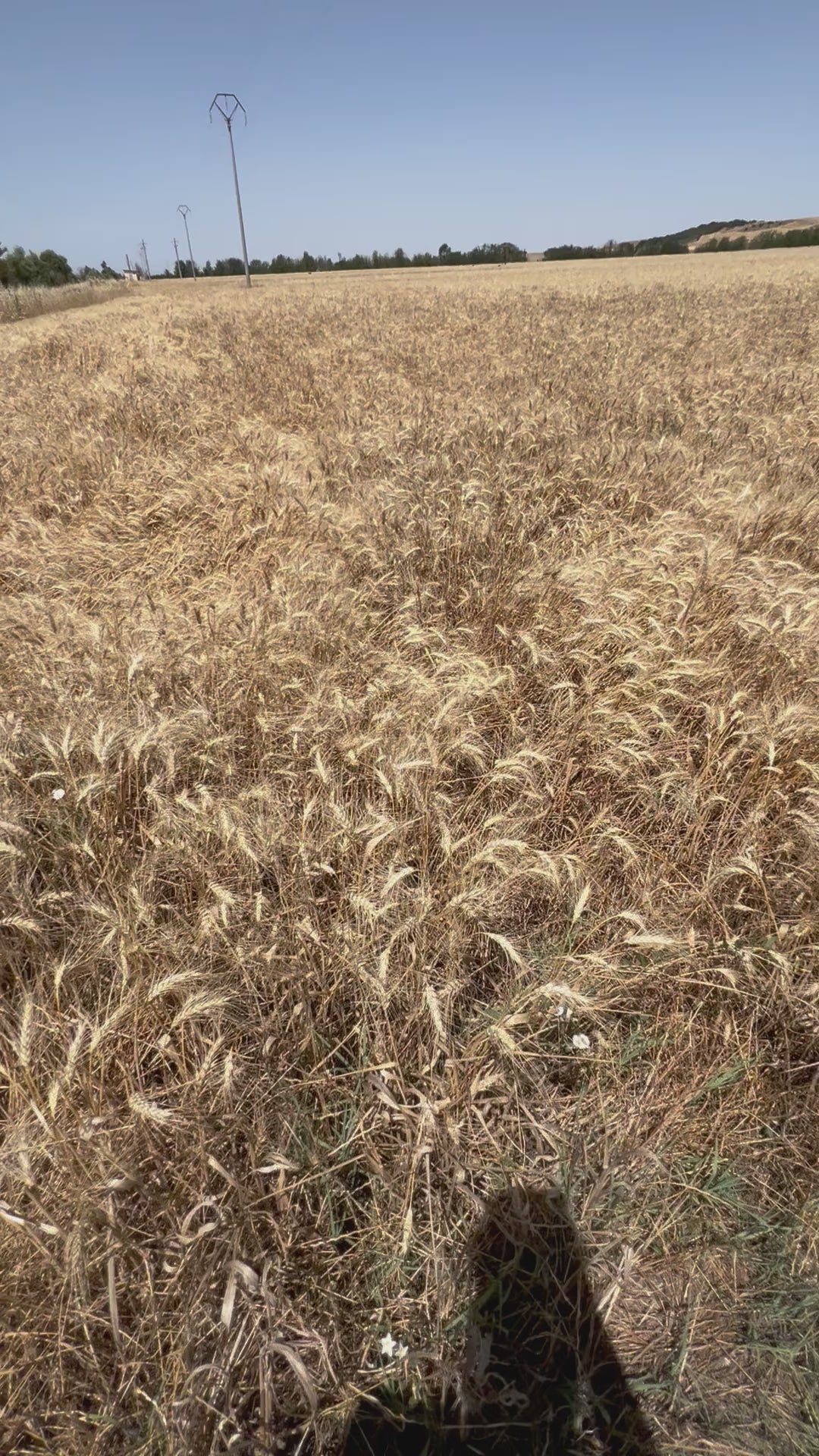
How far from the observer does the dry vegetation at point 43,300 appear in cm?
2450

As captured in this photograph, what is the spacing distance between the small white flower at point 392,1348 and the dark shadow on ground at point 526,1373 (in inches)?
1.9

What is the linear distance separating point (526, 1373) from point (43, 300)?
121 feet

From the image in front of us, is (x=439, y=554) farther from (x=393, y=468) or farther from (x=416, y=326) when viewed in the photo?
(x=416, y=326)

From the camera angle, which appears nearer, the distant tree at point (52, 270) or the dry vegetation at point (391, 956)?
the dry vegetation at point (391, 956)

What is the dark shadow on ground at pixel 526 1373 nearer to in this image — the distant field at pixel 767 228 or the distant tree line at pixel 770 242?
the distant tree line at pixel 770 242

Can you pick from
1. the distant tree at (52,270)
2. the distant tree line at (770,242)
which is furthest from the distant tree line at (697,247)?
the distant tree at (52,270)

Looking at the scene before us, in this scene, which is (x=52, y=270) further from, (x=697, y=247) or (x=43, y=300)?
(x=697, y=247)

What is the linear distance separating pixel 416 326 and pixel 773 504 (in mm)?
11601

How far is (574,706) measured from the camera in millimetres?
2633

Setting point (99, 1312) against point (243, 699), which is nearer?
point (99, 1312)

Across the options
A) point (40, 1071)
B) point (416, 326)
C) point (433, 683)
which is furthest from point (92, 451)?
point (416, 326)

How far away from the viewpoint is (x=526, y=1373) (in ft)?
4.09

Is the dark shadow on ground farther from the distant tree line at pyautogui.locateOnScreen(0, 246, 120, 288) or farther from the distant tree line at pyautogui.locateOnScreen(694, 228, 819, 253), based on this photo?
the distant tree line at pyautogui.locateOnScreen(694, 228, 819, 253)

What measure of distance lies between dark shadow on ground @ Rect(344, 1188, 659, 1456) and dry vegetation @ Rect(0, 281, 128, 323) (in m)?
30.7
